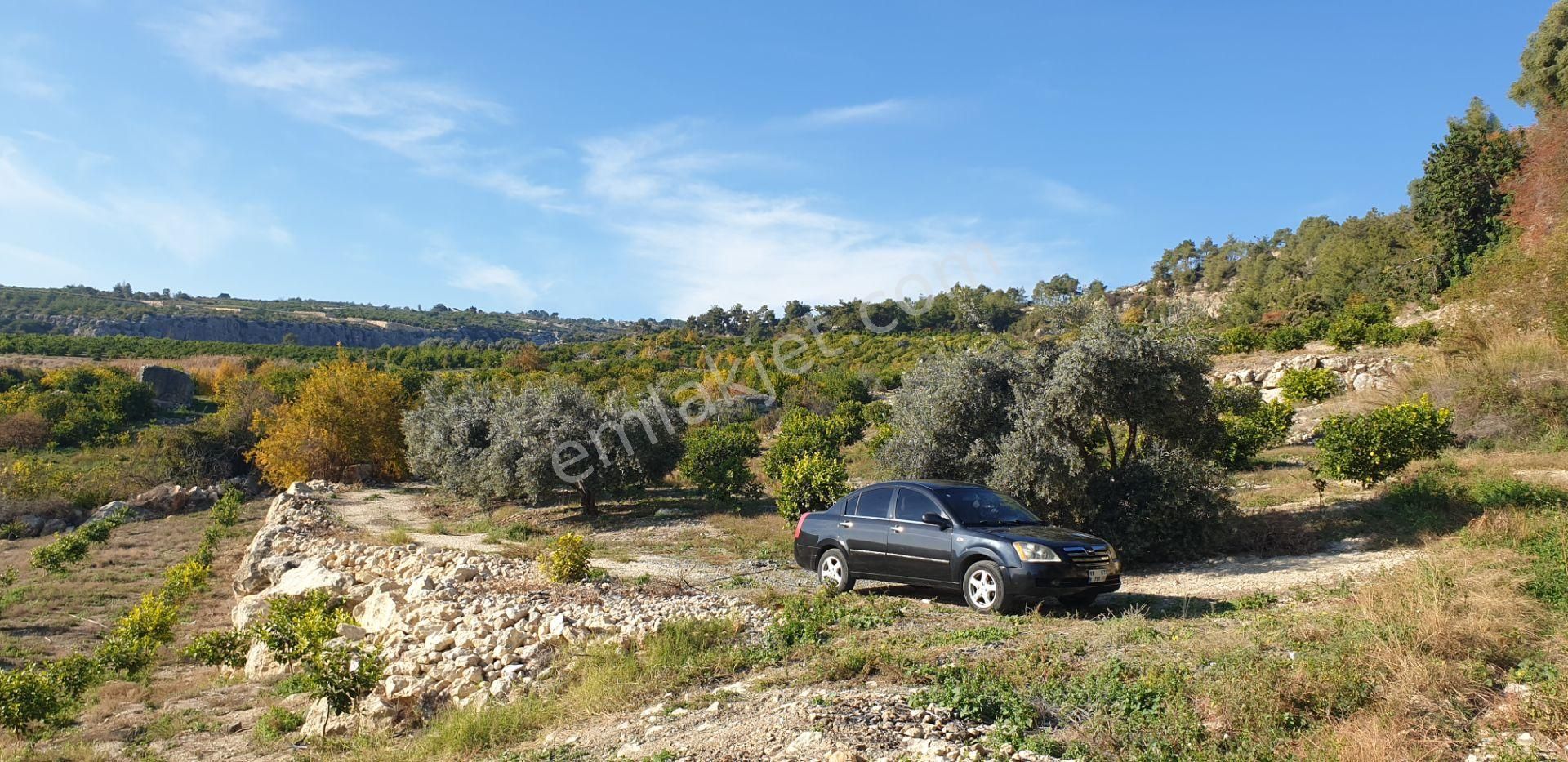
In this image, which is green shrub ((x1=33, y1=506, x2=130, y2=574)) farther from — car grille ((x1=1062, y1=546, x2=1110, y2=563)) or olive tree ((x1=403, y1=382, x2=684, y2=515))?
car grille ((x1=1062, y1=546, x2=1110, y2=563))

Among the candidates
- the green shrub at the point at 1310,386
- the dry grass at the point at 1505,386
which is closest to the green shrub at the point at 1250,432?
the dry grass at the point at 1505,386

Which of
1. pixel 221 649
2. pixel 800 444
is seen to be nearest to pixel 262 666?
pixel 221 649

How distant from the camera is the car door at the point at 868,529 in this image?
9.85 m

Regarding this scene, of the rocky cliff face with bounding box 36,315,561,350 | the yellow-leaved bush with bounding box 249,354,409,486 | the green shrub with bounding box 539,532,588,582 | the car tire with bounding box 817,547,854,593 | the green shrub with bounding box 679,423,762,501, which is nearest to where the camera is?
the car tire with bounding box 817,547,854,593

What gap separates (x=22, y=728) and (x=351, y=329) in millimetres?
97294

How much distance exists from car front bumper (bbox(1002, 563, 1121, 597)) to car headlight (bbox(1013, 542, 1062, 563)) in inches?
2.2

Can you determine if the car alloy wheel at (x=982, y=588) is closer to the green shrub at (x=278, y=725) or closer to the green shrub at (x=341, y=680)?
the green shrub at (x=341, y=680)

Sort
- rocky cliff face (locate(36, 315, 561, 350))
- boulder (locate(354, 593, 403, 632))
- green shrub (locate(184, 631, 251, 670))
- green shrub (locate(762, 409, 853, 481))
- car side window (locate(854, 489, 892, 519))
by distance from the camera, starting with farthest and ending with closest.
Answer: rocky cliff face (locate(36, 315, 561, 350)) → green shrub (locate(762, 409, 853, 481)) → green shrub (locate(184, 631, 251, 670)) → boulder (locate(354, 593, 403, 632)) → car side window (locate(854, 489, 892, 519))

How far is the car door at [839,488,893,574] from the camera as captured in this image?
985cm

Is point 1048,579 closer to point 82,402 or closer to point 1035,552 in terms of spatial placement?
point 1035,552

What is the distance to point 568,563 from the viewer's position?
11547 millimetres

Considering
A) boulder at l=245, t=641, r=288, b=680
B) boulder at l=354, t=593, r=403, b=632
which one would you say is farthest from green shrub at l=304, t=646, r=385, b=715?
boulder at l=245, t=641, r=288, b=680

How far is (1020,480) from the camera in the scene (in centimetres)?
1205

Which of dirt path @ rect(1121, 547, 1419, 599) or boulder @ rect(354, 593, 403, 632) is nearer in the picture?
dirt path @ rect(1121, 547, 1419, 599)
